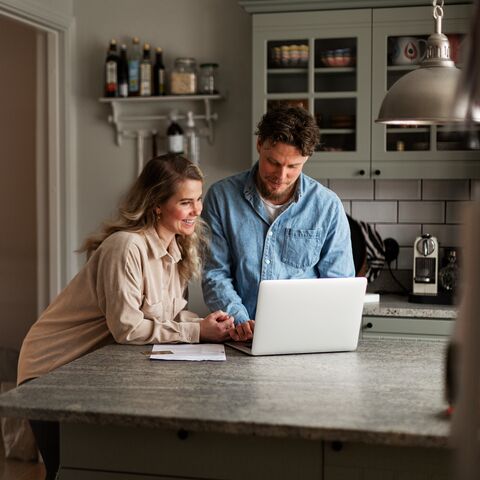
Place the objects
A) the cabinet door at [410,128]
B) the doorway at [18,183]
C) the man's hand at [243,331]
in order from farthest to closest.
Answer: the doorway at [18,183]
the cabinet door at [410,128]
the man's hand at [243,331]

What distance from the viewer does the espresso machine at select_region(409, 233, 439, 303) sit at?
4.10 m

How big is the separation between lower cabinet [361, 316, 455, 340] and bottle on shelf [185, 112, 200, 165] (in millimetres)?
1349

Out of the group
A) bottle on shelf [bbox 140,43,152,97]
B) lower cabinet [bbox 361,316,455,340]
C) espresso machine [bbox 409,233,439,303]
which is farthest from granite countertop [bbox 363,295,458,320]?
bottle on shelf [bbox 140,43,152,97]

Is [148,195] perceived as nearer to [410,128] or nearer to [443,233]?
[410,128]

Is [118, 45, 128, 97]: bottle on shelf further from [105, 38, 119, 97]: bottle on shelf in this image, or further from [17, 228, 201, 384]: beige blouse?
[17, 228, 201, 384]: beige blouse

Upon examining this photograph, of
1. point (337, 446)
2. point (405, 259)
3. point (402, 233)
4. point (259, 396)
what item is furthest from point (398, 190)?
point (337, 446)

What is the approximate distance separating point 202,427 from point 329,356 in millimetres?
750

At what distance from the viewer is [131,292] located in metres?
2.41

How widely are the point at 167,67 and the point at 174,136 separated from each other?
1.31 feet

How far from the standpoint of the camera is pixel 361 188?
447cm

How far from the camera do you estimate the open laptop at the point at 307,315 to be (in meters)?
2.29

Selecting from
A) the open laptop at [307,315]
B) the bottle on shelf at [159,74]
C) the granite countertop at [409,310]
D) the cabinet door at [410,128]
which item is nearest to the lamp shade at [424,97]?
the open laptop at [307,315]

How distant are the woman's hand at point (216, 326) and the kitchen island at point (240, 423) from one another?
1.26 feet

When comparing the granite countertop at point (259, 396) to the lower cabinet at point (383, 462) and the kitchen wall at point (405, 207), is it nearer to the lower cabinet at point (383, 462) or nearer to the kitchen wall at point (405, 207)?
the lower cabinet at point (383, 462)
